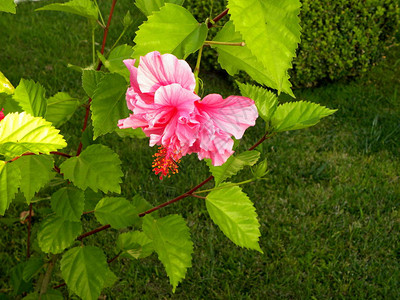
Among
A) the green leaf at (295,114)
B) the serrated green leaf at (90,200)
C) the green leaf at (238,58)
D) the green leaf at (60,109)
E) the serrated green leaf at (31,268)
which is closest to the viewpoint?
the green leaf at (238,58)

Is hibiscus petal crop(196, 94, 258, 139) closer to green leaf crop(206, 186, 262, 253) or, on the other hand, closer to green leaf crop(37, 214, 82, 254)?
green leaf crop(206, 186, 262, 253)

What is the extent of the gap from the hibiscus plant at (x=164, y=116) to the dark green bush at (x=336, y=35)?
3207 millimetres

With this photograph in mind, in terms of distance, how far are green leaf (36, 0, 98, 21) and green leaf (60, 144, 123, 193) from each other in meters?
0.34

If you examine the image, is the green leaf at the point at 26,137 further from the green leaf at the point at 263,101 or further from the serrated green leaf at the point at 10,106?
the green leaf at the point at 263,101

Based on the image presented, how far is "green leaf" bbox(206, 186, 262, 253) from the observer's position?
3.56 feet

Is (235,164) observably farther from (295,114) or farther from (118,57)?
(118,57)

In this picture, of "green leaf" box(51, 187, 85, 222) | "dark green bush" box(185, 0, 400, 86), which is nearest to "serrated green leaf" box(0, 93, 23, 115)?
Result: "green leaf" box(51, 187, 85, 222)

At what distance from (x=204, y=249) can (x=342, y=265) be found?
0.83 metres

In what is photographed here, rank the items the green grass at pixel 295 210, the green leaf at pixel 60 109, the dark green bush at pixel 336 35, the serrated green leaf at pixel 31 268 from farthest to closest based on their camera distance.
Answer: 1. the dark green bush at pixel 336 35
2. the green grass at pixel 295 210
3. the serrated green leaf at pixel 31 268
4. the green leaf at pixel 60 109

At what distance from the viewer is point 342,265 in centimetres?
273

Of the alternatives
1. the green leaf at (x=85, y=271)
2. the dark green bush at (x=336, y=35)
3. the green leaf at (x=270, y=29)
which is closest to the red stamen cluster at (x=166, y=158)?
the green leaf at (x=270, y=29)

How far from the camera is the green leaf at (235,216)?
42.7 inches

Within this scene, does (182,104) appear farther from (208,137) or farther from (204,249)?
Answer: (204,249)

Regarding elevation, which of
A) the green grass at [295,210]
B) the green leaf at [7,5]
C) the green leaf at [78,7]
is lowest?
the green grass at [295,210]
